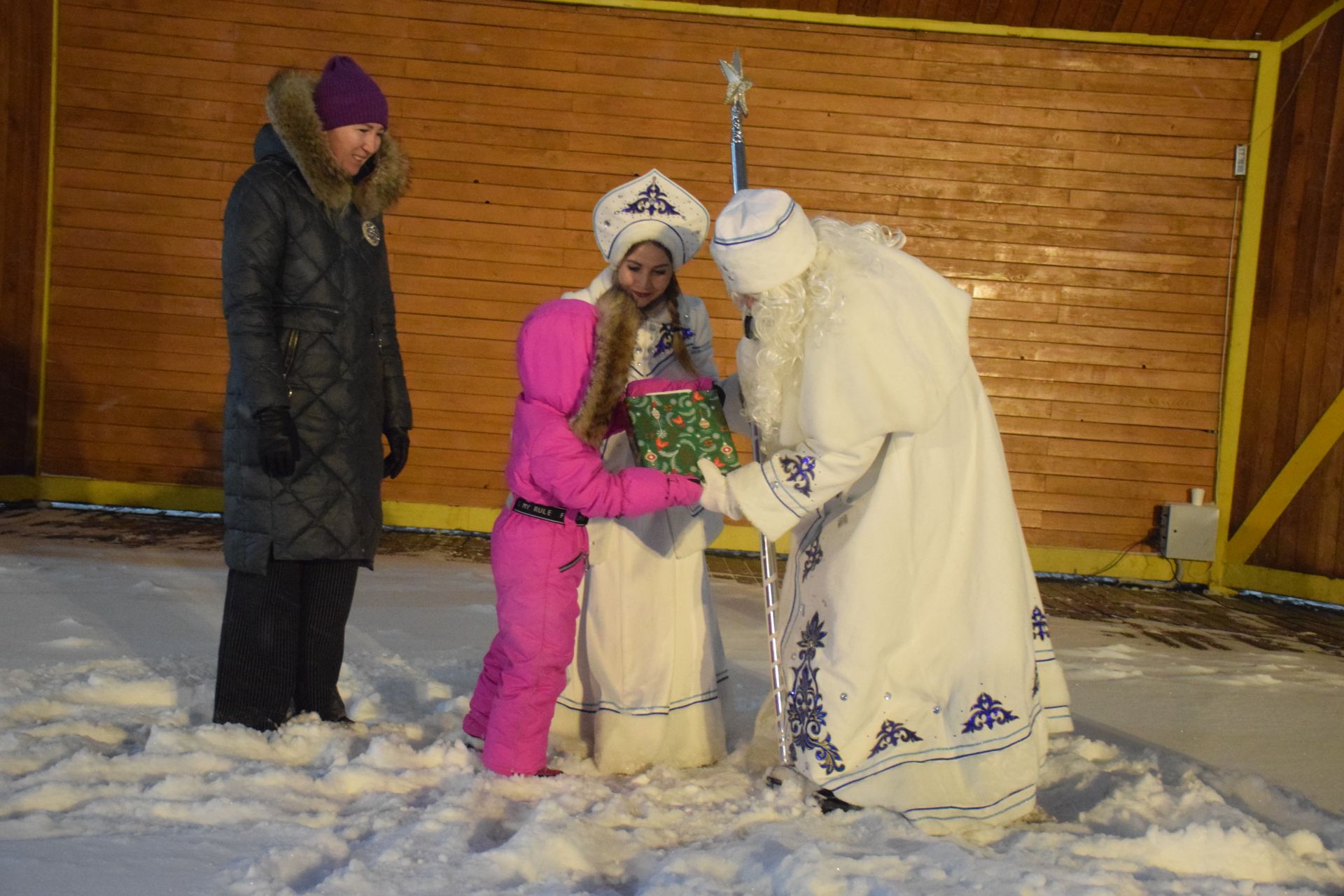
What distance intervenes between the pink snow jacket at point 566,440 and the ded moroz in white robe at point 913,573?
21 cm

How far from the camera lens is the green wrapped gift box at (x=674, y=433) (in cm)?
264

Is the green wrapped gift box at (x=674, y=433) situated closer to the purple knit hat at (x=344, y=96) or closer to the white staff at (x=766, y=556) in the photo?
the white staff at (x=766, y=556)

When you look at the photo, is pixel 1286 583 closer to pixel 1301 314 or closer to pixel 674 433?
pixel 1301 314

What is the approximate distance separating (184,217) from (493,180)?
1938mm

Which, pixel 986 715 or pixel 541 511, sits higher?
pixel 541 511

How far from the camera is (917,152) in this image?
7.07m

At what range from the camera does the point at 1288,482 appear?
22.3ft

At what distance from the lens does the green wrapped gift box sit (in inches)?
104

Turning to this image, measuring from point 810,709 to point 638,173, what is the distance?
16.6ft

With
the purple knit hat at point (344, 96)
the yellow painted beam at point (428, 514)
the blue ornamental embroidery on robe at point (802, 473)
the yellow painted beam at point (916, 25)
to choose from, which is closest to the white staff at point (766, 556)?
the blue ornamental embroidery on robe at point (802, 473)

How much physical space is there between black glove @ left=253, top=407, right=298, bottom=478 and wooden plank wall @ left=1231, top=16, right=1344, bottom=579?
5985mm

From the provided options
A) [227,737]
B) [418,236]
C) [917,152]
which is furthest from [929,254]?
[227,737]

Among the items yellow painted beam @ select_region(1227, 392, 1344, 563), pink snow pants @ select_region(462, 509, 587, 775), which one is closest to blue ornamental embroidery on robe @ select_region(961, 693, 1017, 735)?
pink snow pants @ select_region(462, 509, 587, 775)

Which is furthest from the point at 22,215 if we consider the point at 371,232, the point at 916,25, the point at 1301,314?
the point at 1301,314
